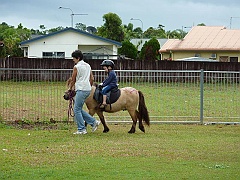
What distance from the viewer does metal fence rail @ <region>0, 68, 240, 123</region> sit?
18.3 metres

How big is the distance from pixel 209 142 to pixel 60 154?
387cm

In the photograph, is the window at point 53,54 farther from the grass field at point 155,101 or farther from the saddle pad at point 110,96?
the saddle pad at point 110,96

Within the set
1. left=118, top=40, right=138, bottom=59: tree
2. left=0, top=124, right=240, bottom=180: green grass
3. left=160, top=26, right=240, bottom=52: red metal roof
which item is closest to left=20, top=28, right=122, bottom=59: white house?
left=118, top=40, right=138, bottom=59: tree

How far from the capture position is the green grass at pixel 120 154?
383 inches

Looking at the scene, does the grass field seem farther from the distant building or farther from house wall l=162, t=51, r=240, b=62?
house wall l=162, t=51, r=240, b=62

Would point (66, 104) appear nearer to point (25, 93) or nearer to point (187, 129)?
point (25, 93)

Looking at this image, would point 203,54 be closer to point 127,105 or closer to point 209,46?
point 209,46

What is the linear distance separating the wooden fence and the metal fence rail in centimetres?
1562

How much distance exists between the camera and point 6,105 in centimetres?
1841

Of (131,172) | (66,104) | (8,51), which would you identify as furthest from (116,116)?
(8,51)

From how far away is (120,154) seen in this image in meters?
11.9

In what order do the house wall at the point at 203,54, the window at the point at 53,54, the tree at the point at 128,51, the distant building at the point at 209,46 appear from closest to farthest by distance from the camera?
the window at the point at 53,54, the tree at the point at 128,51, the distant building at the point at 209,46, the house wall at the point at 203,54

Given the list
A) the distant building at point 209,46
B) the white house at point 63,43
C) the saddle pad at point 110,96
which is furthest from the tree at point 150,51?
the saddle pad at point 110,96

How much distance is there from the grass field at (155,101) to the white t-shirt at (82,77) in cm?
330
